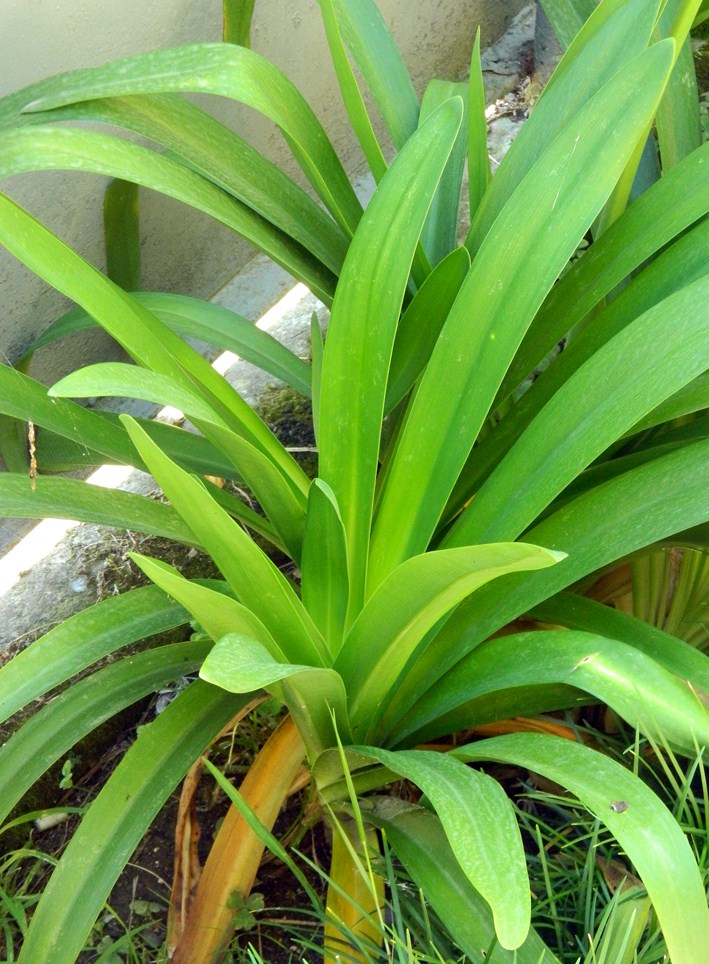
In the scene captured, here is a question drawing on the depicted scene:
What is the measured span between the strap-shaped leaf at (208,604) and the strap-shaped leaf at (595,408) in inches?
8.1

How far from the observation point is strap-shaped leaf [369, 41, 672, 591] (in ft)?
2.33

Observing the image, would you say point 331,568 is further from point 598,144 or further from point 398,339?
point 598,144

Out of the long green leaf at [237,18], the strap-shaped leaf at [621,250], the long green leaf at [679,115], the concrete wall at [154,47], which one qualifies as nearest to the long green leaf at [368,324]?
the strap-shaped leaf at [621,250]

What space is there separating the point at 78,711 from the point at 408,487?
1.21 ft

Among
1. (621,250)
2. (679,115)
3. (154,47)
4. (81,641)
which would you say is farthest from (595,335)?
(154,47)

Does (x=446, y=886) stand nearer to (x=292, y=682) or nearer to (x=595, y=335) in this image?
(x=292, y=682)

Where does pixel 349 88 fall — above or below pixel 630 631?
above

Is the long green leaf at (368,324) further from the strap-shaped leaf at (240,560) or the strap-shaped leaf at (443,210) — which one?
the strap-shaped leaf at (443,210)

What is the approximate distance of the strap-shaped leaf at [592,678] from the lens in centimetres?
58

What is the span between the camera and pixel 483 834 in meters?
0.53

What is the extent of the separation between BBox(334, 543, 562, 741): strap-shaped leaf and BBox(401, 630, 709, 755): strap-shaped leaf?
0.17 ft

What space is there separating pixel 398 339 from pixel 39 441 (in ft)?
1.43

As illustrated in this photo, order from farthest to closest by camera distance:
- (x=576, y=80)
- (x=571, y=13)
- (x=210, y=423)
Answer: (x=571, y=13)
(x=576, y=80)
(x=210, y=423)

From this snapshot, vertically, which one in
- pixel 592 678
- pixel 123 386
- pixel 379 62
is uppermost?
pixel 379 62
